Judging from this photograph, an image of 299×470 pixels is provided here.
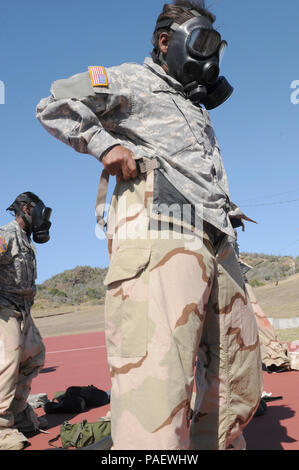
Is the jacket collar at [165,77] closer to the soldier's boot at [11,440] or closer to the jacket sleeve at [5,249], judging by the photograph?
the jacket sleeve at [5,249]

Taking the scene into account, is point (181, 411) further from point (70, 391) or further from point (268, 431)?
point (70, 391)

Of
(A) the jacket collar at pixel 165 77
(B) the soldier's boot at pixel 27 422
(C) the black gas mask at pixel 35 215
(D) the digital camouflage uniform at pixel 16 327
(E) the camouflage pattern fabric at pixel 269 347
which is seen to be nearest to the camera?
(A) the jacket collar at pixel 165 77

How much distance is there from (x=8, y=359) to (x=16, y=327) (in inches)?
13.2

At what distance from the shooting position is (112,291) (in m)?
2.22

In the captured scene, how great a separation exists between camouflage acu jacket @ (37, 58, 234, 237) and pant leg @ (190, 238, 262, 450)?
10.6 inches

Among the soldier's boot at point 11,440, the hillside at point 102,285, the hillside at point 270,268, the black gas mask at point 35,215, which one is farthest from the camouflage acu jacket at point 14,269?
the hillside at point 270,268

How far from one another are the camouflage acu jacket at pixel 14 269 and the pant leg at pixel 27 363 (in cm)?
25

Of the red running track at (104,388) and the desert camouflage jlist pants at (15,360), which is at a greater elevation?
the desert camouflage jlist pants at (15,360)

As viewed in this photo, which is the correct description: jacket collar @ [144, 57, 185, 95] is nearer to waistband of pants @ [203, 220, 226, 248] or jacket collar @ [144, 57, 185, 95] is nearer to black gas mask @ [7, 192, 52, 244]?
waistband of pants @ [203, 220, 226, 248]

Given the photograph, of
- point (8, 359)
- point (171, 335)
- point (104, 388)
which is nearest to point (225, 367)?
point (171, 335)

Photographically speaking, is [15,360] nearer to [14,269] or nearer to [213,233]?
[14,269]

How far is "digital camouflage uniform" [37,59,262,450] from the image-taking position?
2078 mm

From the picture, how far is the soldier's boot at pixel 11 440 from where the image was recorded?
13.7 feet
